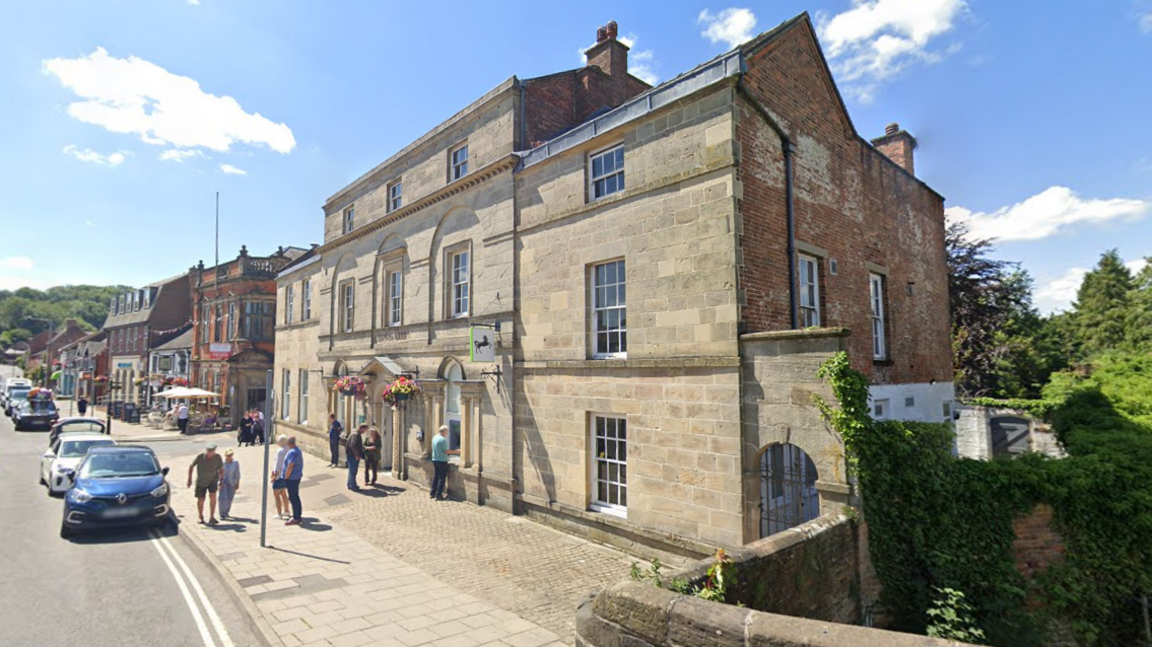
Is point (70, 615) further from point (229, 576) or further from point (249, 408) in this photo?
point (249, 408)

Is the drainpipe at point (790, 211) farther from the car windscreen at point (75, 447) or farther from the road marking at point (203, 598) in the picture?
the car windscreen at point (75, 447)

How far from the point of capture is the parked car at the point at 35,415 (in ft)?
106

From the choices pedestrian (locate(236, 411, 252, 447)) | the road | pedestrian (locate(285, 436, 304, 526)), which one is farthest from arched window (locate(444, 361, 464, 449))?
pedestrian (locate(236, 411, 252, 447))

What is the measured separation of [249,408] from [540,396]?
95.3ft

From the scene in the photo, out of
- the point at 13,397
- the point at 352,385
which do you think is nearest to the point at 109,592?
the point at 352,385

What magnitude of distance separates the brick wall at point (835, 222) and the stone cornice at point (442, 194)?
19.6 feet

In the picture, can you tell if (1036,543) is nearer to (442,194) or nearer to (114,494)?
(442,194)

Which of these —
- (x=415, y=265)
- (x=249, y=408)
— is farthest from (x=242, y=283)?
(x=415, y=265)

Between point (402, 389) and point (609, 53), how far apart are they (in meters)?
11.5

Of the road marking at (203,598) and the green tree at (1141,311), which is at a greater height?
the green tree at (1141,311)

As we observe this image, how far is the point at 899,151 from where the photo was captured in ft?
57.0

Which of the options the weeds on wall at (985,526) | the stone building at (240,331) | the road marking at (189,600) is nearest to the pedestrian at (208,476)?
the road marking at (189,600)

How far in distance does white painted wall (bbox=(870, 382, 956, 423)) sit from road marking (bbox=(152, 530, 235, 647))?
12.2 m

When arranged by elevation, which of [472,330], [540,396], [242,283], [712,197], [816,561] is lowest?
[816,561]
